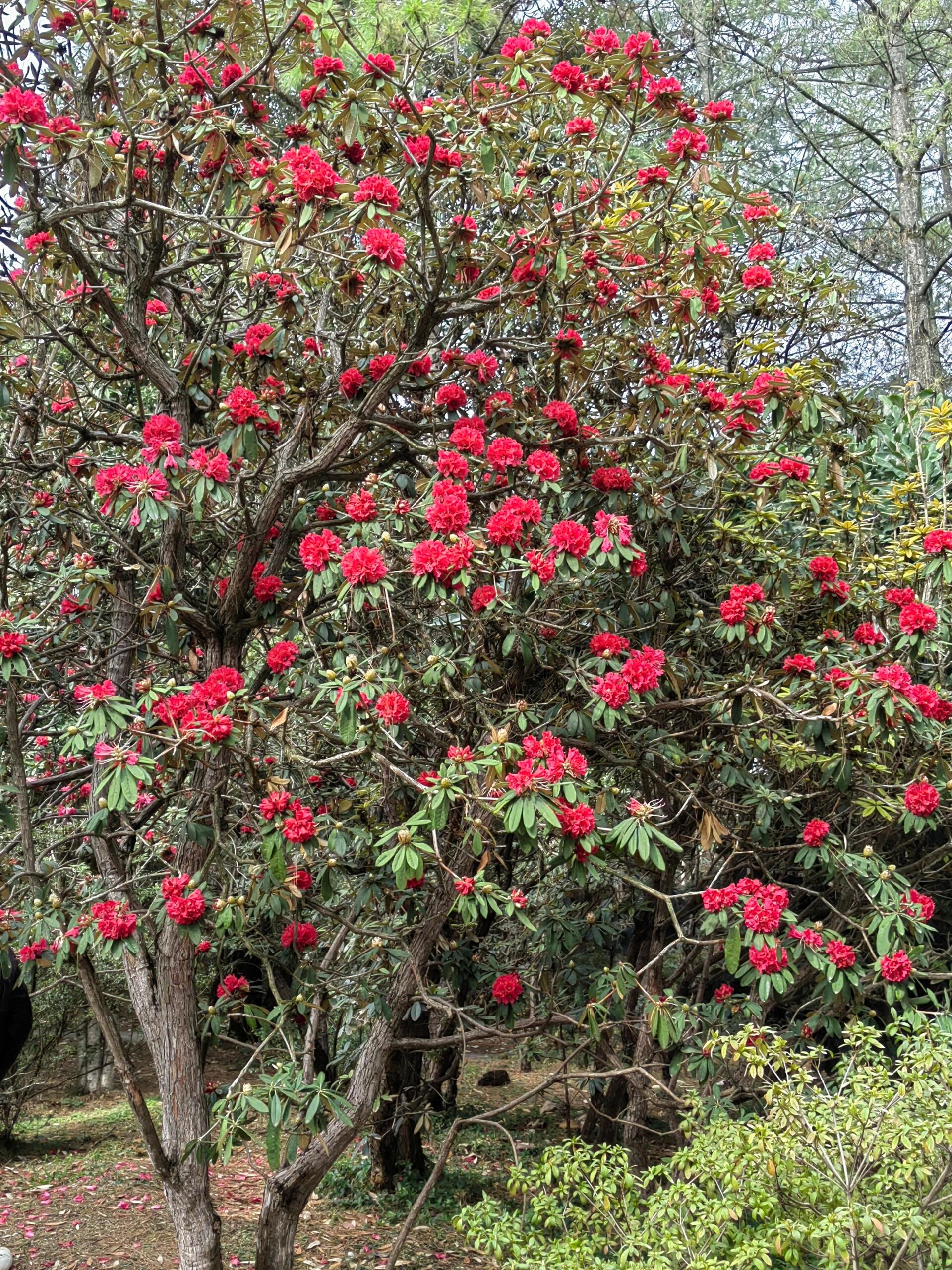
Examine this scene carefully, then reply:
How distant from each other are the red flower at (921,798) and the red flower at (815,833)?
328 mm

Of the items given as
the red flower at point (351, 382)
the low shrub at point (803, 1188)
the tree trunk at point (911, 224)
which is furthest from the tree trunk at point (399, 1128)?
the tree trunk at point (911, 224)

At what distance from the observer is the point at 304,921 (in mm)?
4211

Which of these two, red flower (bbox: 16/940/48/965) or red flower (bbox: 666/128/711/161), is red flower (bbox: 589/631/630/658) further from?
red flower (bbox: 16/940/48/965)

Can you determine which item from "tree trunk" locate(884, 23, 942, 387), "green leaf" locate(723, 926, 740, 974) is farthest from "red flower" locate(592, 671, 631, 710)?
"tree trunk" locate(884, 23, 942, 387)

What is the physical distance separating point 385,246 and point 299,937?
2.27 m

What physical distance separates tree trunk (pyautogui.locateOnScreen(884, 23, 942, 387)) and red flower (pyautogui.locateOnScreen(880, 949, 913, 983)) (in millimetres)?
5039

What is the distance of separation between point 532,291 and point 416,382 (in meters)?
0.53

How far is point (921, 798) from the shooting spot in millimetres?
3328

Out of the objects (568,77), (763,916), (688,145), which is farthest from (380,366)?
(763,916)

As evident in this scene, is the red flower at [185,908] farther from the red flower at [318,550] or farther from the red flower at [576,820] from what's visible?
the red flower at [576,820]

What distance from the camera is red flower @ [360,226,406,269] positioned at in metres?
2.71

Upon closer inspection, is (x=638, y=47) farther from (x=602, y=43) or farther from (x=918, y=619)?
(x=918, y=619)

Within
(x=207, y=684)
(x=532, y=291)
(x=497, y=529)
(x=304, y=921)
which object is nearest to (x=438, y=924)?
(x=304, y=921)

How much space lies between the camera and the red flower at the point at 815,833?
3.59 m
